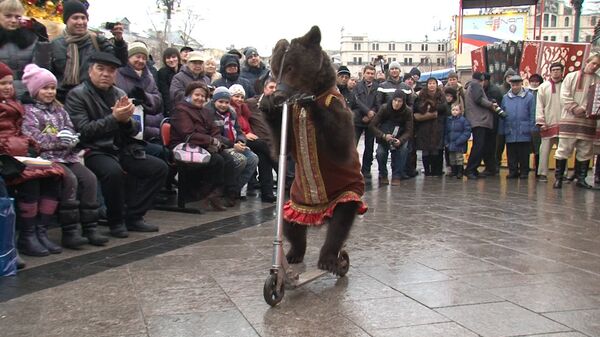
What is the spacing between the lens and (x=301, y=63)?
4051mm

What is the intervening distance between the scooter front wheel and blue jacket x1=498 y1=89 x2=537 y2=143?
30.3ft

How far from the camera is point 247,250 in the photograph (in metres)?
5.46

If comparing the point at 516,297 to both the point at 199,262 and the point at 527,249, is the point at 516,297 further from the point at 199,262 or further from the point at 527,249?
the point at 199,262

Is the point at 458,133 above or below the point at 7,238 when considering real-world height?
above

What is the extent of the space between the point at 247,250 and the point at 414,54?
119773 millimetres

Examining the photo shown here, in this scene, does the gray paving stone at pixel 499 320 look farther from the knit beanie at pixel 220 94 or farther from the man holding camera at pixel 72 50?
the knit beanie at pixel 220 94

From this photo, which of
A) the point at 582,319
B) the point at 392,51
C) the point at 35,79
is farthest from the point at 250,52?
the point at 392,51

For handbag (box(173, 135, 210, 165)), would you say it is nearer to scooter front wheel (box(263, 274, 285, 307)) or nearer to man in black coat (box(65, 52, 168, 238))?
man in black coat (box(65, 52, 168, 238))

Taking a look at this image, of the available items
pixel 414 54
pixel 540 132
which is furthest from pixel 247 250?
pixel 414 54

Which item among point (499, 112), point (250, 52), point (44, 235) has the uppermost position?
point (250, 52)

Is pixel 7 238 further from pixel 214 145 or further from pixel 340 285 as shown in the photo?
pixel 214 145

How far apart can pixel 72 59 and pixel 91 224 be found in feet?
6.64

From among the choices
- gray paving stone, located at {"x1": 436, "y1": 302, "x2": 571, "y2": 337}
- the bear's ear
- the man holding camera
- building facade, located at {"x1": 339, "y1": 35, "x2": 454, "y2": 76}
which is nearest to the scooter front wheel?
gray paving stone, located at {"x1": 436, "y1": 302, "x2": 571, "y2": 337}

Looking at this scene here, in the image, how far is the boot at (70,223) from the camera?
543 cm
